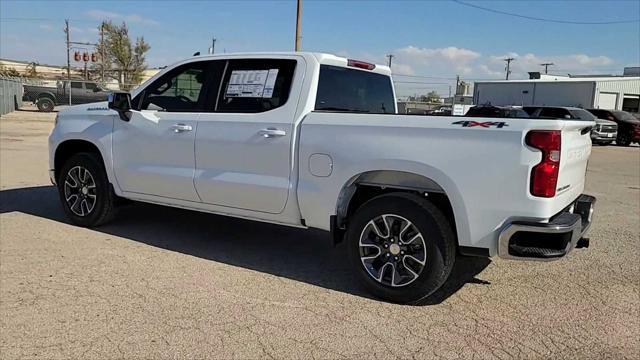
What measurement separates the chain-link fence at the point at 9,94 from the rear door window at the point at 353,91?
26353mm

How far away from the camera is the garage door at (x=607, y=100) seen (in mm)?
42812

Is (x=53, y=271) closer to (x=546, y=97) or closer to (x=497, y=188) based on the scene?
(x=497, y=188)

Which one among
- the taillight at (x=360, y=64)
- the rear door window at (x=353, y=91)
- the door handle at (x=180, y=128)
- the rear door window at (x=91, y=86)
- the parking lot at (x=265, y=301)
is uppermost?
the taillight at (x=360, y=64)

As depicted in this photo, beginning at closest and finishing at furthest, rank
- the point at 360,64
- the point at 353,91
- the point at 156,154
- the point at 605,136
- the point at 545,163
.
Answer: the point at 545,163 → the point at 353,91 → the point at 360,64 → the point at 156,154 → the point at 605,136

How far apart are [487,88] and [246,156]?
5035cm

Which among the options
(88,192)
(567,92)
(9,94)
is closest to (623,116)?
(567,92)

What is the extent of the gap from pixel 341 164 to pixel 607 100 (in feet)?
150

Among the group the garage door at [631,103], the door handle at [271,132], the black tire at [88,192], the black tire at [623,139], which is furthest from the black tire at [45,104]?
the garage door at [631,103]

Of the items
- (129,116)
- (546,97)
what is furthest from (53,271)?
(546,97)

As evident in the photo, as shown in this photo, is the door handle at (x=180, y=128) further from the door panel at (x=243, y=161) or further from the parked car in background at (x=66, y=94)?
the parked car in background at (x=66, y=94)

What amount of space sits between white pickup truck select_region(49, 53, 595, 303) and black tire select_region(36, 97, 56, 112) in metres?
29.0

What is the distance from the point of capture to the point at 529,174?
3799mm

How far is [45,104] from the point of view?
106 feet

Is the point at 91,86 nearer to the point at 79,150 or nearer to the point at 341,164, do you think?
the point at 79,150
